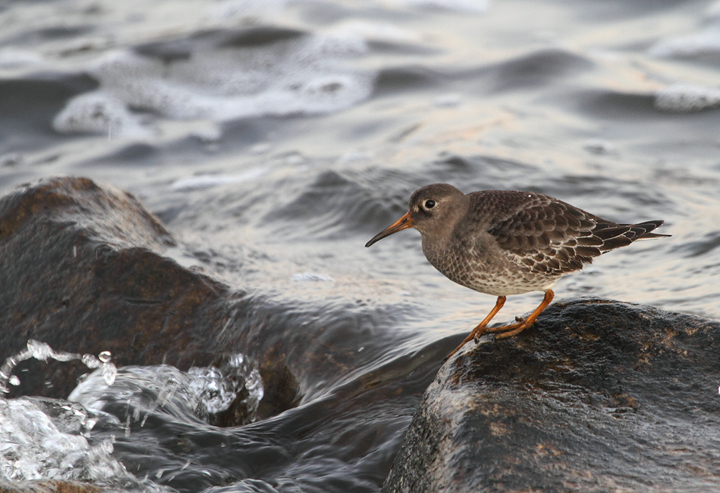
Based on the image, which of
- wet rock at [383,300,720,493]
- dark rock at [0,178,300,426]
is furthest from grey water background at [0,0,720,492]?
wet rock at [383,300,720,493]

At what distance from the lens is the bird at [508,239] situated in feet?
13.3

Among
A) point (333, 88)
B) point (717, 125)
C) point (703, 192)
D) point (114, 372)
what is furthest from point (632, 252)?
point (333, 88)

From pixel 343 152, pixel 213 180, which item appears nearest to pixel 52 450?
pixel 213 180

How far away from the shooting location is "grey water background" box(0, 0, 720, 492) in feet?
14.0

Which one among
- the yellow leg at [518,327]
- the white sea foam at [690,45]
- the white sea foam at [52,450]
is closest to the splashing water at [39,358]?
the white sea foam at [52,450]

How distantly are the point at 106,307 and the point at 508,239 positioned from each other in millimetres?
2881

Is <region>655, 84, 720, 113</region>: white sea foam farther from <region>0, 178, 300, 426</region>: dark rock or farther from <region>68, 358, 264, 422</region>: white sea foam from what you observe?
<region>68, 358, 264, 422</region>: white sea foam

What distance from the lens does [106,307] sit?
16.3ft

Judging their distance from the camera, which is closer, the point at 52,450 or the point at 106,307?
the point at 52,450

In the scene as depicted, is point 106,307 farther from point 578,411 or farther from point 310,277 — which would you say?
point 578,411

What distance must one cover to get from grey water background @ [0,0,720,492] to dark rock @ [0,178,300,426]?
0.76 feet

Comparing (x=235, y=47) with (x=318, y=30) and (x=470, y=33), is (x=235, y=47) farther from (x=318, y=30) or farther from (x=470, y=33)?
(x=470, y=33)

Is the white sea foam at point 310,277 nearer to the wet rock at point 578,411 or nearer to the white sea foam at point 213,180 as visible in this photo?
the wet rock at point 578,411

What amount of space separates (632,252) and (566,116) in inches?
171
